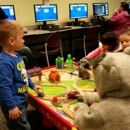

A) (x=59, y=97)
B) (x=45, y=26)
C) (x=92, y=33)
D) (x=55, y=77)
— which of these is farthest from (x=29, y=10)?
(x=59, y=97)

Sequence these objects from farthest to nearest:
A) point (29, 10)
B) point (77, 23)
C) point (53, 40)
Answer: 1. point (77, 23)
2. point (29, 10)
3. point (53, 40)

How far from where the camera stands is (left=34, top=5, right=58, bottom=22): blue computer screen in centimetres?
429

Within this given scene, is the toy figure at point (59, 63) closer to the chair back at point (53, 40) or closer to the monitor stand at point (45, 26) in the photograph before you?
the chair back at point (53, 40)

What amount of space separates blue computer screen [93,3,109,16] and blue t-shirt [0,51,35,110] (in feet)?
13.8

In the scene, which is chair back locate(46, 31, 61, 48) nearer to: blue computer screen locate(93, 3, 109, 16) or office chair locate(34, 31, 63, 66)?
office chair locate(34, 31, 63, 66)

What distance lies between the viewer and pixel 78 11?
4953 mm

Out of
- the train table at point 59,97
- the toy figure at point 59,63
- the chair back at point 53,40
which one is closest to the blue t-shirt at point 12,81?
the train table at point 59,97

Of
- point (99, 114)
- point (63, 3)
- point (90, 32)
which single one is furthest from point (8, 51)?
point (63, 3)

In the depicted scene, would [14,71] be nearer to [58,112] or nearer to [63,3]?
[58,112]

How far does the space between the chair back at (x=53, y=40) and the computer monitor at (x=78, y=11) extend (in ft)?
4.03

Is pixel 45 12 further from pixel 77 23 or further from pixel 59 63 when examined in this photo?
pixel 59 63

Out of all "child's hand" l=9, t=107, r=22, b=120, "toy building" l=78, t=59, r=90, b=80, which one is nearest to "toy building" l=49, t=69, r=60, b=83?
"toy building" l=78, t=59, r=90, b=80

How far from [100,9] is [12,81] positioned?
446 centimetres

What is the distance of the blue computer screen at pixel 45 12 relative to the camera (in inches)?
169
